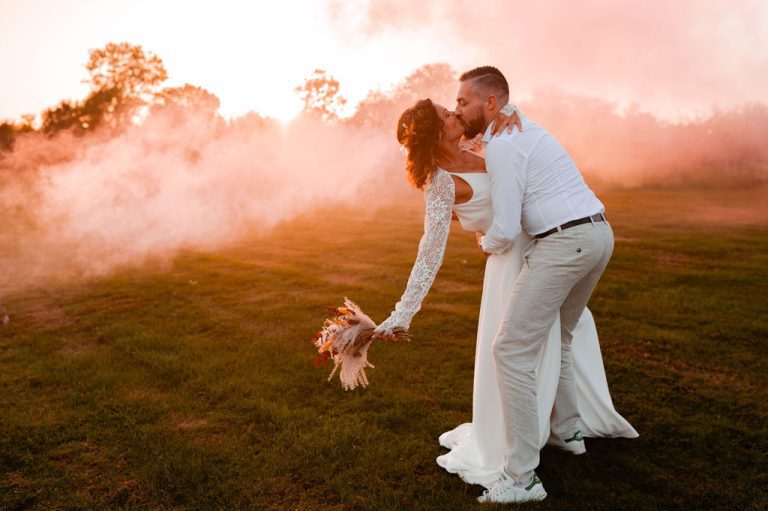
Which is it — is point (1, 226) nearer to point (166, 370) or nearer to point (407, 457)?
point (166, 370)

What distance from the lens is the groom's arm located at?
3697mm

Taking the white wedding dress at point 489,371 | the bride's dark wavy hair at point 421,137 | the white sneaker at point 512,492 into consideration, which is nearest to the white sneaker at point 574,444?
the white wedding dress at point 489,371

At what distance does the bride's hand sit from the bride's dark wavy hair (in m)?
0.38

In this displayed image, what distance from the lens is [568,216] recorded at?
3.86 m

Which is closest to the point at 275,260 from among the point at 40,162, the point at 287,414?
the point at 287,414

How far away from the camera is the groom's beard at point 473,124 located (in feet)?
13.3

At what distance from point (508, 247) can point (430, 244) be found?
0.56m

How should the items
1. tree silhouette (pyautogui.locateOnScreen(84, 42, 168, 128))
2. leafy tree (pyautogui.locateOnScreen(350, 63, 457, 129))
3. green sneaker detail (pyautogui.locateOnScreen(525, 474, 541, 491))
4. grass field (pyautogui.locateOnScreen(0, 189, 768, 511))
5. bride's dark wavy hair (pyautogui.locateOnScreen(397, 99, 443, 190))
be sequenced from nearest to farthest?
1. bride's dark wavy hair (pyautogui.locateOnScreen(397, 99, 443, 190))
2. green sneaker detail (pyautogui.locateOnScreen(525, 474, 541, 491))
3. grass field (pyautogui.locateOnScreen(0, 189, 768, 511))
4. leafy tree (pyautogui.locateOnScreen(350, 63, 457, 129))
5. tree silhouette (pyautogui.locateOnScreen(84, 42, 168, 128))

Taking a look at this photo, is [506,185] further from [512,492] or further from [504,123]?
[512,492]

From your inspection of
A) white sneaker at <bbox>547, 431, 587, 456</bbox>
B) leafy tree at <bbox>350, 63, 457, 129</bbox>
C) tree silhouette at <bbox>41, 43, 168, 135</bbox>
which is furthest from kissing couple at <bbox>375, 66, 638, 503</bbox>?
tree silhouette at <bbox>41, 43, 168, 135</bbox>

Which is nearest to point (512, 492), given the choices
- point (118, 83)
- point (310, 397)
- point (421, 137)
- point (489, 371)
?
point (489, 371)

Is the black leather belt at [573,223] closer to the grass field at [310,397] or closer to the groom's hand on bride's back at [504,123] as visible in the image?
the groom's hand on bride's back at [504,123]

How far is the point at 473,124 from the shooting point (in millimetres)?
4074

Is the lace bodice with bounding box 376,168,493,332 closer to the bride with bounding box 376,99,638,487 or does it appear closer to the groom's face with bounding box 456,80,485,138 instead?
the bride with bounding box 376,99,638,487
